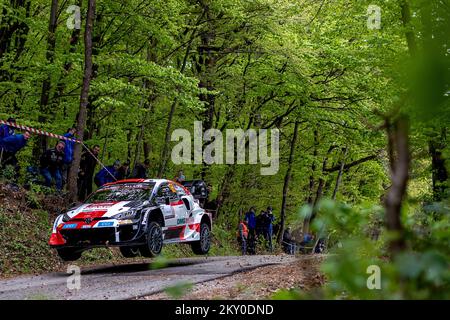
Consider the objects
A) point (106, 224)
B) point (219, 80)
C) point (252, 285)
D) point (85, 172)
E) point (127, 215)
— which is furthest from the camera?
point (219, 80)

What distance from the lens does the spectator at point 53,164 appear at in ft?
57.5

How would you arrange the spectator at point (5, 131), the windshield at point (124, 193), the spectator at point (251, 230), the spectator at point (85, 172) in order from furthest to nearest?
the spectator at point (251, 230), the spectator at point (85, 172), the spectator at point (5, 131), the windshield at point (124, 193)

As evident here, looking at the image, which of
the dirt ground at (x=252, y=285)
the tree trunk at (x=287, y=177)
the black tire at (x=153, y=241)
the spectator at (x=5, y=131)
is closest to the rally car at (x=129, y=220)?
the black tire at (x=153, y=241)

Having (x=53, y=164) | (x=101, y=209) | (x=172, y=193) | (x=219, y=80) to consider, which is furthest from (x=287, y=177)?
(x=101, y=209)

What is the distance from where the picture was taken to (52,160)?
693 inches

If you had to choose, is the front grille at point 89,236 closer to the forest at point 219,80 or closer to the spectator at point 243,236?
the forest at point 219,80

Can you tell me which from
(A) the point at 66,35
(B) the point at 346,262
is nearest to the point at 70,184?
(A) the point at 66,35

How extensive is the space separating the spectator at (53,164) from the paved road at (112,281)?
4269mm

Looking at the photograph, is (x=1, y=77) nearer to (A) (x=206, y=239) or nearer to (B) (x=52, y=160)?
(B) (x=52, y=160)

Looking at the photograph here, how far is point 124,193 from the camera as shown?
45.9ft

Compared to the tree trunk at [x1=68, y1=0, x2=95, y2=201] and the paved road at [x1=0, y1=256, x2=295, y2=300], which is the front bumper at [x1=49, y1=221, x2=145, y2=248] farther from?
the tree trunk at [x1=68, y1=0, x2=95, y2=201]

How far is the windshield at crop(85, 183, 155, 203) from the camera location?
13753 millimetres

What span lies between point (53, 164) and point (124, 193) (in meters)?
4.69

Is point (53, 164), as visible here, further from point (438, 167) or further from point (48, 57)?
point (438, 167)
